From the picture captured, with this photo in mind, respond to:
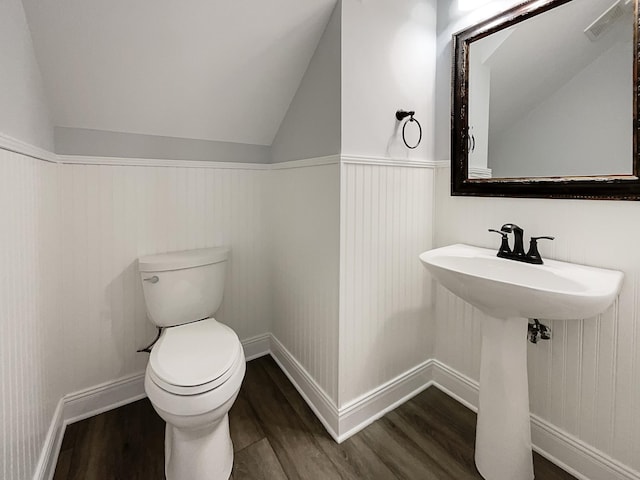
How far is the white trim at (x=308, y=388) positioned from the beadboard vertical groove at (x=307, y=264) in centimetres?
3

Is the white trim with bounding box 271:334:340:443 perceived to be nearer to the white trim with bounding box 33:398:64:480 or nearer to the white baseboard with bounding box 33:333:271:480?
the white baseboard with bounding box 33:333:271:480

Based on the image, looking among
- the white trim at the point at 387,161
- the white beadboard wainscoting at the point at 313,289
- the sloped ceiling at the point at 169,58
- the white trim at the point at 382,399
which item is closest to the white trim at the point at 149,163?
the white beadboard wainscoting at the point at 313,289

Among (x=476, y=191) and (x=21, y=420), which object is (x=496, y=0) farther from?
(x=21, y=420)

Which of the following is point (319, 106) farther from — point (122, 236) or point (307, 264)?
point (122, 236)

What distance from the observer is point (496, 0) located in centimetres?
146

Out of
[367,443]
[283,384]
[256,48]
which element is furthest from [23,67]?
[367,443]

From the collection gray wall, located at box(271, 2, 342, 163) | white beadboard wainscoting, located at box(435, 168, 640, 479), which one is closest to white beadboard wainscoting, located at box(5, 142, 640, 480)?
white beadboard wainscoting, located at box(435, 168, 640, 479)

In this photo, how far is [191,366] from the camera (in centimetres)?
122

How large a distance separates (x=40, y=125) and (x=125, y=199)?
454 millimetres

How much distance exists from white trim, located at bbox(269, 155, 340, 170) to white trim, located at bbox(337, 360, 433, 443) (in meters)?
1.16

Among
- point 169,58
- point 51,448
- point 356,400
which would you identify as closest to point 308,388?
point 356,400

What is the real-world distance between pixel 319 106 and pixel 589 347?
1.55m

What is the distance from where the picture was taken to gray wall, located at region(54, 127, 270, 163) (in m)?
1.52

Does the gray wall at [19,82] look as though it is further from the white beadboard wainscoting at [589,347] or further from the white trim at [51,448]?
the white beadboard wainscoting at [589,347]
